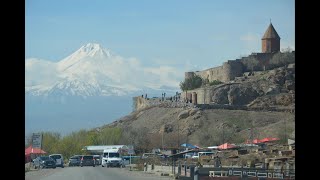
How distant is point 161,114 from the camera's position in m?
46.2

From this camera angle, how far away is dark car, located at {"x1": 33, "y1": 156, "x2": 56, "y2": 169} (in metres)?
15.0

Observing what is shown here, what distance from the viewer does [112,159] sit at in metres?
21.3

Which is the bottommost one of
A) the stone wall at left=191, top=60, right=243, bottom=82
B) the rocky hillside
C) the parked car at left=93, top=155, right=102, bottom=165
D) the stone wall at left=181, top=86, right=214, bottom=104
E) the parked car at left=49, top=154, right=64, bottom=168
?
the parked car at left=93, top=155, right=102, bottom=165

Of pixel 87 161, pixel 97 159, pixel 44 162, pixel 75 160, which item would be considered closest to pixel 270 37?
pixel 97 159

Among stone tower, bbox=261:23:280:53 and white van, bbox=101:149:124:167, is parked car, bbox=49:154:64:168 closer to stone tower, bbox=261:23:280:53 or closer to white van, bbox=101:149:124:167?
white van, bbox=101:149:124:167

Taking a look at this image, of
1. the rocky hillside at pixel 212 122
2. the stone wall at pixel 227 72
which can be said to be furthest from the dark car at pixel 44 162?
the stone wall at pixel 227 72

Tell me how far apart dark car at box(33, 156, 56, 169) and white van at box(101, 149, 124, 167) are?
308 cm

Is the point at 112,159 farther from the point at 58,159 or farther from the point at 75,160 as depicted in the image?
the point at 58,159

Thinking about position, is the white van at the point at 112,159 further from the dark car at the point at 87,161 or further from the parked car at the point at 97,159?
the parked car at the point at 97,159

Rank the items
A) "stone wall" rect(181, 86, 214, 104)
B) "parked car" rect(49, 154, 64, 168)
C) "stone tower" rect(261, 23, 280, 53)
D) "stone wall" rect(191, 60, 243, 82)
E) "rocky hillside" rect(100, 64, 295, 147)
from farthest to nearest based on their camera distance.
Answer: "stone wall" rect(191, 60, 243, 82) → "stone wall" rect(181, 86, 214, 104) → "rocky hillside" rect(100, 64, 295, 147) → "parked car" rect(49, 154, 64, 168) → "stone tower" rect(261, 23, 280, 53)

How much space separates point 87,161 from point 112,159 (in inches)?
44.4

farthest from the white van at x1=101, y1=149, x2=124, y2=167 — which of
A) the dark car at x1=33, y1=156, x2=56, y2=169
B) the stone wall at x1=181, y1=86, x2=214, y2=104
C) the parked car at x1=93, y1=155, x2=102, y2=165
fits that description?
the stone wall at x1=181, y1=86, x2=214, y2=104

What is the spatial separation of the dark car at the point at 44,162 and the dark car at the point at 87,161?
3.19 metres
